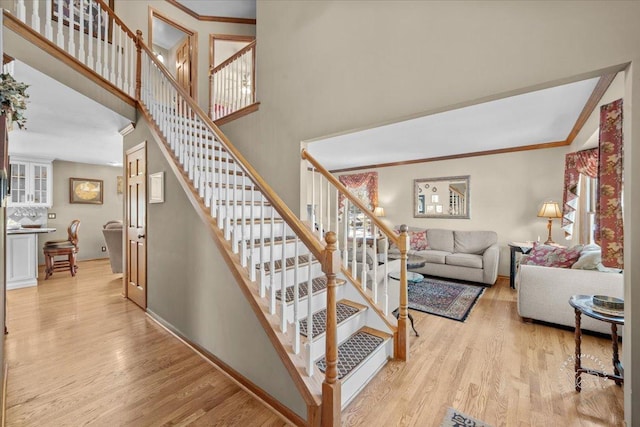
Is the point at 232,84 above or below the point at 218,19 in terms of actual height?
below

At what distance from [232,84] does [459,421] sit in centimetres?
464

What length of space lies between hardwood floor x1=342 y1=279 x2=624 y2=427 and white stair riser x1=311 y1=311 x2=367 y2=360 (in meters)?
0.37

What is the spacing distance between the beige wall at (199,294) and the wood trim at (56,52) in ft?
1.43

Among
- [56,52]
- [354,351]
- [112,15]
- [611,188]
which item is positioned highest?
[112,15]

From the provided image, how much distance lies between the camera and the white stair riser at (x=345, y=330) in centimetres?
186

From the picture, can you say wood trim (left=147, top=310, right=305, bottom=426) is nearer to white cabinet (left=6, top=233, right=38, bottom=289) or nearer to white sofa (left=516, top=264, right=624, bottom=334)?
white sofa (left=516, top=264, right=624, bottom=334)

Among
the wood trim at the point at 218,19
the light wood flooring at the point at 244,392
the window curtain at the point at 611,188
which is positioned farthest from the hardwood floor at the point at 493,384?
the wood trim at the point at 218,19

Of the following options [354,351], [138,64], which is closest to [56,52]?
[138,64]

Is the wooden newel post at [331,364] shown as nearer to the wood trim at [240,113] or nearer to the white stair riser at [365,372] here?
the white stair riser at [365,372]

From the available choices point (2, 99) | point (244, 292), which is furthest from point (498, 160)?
point (2, 99)

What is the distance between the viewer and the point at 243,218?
75.7 inches

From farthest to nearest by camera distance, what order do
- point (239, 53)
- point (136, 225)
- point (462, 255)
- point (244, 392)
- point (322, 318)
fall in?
point (462, 255) < point (239, 53) < point (136, 225) < point (322, 318) < point (244, 392)

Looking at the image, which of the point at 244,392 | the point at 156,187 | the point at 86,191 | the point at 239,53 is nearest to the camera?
the point at 244,392

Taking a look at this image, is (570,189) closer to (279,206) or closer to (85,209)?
(279,206)
